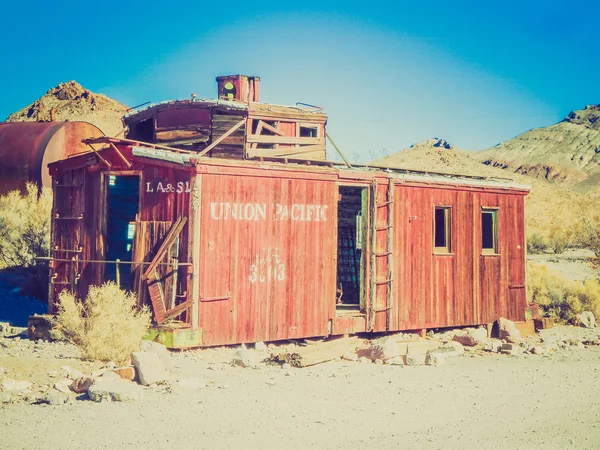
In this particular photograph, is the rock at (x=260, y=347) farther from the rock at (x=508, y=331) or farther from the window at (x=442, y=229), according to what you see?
the rock at (x=508, y=331)

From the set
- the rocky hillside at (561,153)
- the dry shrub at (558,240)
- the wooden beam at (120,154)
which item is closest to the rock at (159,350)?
the wooden beam at (120,154)

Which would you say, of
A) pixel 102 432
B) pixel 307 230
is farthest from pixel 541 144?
pixel 102 432

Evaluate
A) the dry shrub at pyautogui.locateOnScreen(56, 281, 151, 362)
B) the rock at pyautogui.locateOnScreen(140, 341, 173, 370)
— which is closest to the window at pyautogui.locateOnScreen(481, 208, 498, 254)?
the rock at pyautogui.locateOnScreen(140, 341, 173, 370)

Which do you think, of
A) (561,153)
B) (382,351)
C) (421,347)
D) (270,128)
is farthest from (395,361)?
(561,153)

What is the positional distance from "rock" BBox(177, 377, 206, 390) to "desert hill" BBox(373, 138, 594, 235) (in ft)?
115

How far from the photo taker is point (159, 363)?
9992mm

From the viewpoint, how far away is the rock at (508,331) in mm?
15750

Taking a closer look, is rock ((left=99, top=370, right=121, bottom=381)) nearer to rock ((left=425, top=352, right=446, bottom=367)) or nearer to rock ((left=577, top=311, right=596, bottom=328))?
rock ((left=425, top=352, right=446, bottom=367))

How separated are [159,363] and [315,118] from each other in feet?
30.1

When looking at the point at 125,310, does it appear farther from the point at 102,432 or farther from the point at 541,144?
the point at 541,144

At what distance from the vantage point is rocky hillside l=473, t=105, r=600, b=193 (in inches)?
3679

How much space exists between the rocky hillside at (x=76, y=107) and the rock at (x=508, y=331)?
4376 centimetres

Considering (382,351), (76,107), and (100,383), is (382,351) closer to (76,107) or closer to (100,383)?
(100,383)

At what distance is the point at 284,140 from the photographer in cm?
1647
